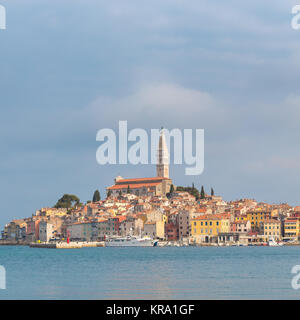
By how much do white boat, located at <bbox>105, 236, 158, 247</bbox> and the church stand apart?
97.5 ft

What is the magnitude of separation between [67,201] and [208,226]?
1426 inches

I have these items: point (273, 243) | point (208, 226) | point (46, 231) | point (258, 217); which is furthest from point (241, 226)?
point (46, 231)

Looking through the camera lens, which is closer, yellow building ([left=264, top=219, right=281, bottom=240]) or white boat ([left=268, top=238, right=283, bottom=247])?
white boat ([left=268, top=238, right=283, bottom=247])

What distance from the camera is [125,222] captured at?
87.9 metres

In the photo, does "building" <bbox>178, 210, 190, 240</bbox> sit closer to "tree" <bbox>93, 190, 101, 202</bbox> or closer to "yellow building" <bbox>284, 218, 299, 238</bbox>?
"yellow building" <bbox>284, 218, 299, 238</bbox>


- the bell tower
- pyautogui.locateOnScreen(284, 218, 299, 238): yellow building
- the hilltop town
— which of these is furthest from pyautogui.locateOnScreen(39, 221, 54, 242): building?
the bell tower

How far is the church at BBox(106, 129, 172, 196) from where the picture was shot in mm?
113625

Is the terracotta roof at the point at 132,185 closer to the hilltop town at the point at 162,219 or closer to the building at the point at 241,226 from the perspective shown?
the hilltop town at the point at 162,219

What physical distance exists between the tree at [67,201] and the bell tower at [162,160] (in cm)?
2131

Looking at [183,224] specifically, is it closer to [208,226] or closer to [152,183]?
[208,226]

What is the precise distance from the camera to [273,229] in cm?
8362

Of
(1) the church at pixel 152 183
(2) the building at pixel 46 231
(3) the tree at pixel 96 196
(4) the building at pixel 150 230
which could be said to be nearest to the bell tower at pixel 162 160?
(1) the church at pixel 152 183

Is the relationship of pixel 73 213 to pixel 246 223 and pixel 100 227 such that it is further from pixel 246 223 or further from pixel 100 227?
pixel 246 223

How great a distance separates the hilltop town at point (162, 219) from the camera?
272 ft
